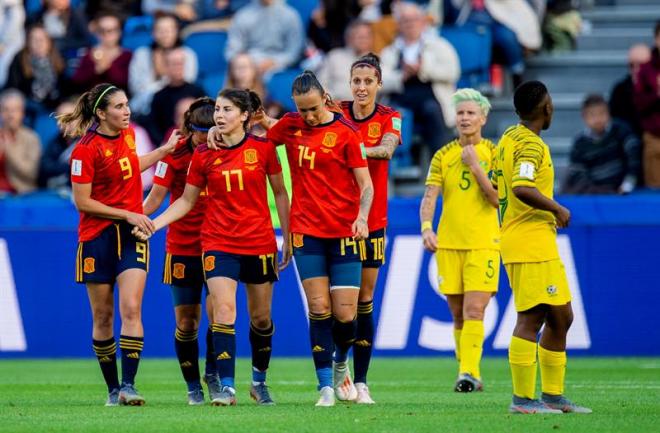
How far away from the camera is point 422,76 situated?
Answer: 18.3 meters

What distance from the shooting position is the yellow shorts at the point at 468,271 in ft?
40.1

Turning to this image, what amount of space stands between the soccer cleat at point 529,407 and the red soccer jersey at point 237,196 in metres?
2.11

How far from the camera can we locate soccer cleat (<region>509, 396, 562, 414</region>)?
931 cm

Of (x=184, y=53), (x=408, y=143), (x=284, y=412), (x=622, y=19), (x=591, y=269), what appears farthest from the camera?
(x=622, y=19)

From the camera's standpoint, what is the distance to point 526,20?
64.4 feet

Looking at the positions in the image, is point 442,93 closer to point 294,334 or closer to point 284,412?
point 294,334

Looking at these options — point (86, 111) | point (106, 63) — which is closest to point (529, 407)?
point (86, 111)

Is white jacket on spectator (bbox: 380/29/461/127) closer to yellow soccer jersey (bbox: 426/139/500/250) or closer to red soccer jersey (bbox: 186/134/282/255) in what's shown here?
yellow soccer jersey (bbox: 426/139/500/250)

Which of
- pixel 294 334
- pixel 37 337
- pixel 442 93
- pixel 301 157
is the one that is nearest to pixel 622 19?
pixel 442 93

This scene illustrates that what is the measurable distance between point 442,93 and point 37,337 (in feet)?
19.4

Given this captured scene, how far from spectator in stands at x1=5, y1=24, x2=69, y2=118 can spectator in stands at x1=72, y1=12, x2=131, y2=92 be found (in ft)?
1.00

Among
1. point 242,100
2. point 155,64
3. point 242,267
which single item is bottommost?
point 242,267

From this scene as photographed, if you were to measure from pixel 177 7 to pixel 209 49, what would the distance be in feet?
3.74

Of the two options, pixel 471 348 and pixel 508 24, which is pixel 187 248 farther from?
pixel 508 24
